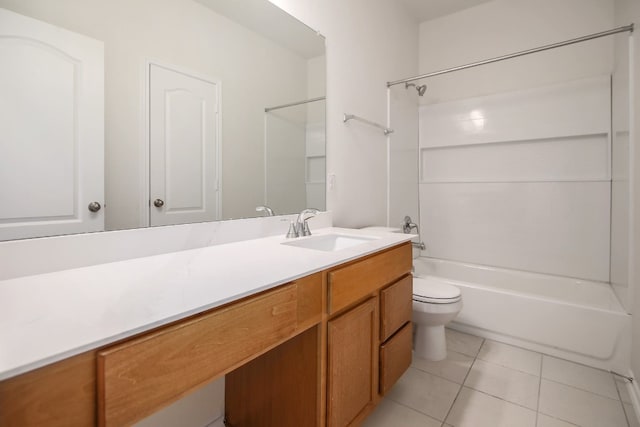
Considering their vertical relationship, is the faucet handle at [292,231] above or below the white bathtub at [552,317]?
above

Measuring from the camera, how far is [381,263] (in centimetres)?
133

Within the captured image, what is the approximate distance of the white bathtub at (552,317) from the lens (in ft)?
5.89

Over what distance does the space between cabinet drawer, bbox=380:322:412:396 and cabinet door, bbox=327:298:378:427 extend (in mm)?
61

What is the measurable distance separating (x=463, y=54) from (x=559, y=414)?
2.72 m

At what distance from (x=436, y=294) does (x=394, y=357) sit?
0.58 meters

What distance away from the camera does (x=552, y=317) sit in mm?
1969

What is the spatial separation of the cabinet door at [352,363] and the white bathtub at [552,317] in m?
1.28

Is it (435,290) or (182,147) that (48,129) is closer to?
(182,147)

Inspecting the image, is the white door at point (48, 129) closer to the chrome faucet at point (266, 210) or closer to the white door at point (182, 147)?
the white door at point (182, 147)

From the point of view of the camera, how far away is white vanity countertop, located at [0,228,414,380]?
49 cm

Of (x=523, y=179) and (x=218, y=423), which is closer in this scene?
(x=218, y=423)

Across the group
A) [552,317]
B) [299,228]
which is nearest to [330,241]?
[299,228]

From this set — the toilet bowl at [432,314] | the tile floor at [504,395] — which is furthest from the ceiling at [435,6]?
the tile floor at [504,395]

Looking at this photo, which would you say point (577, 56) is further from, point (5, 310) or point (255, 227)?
point (5, 310)
